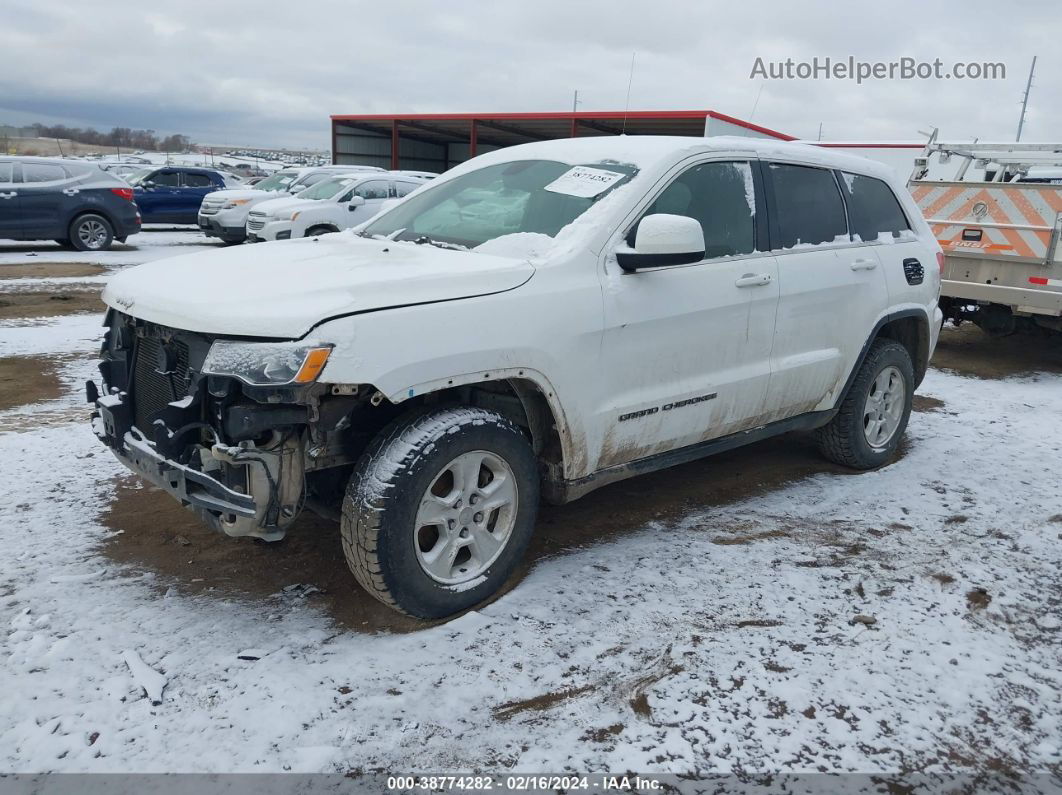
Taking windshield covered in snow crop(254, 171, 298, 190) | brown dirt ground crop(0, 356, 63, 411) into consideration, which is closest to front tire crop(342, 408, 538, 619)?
brown dirt ground crop(0, 356, 63, 411)

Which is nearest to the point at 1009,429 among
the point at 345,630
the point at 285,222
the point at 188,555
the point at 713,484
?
the point at 713,484

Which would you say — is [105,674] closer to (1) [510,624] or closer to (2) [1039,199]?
(1) [510,624]

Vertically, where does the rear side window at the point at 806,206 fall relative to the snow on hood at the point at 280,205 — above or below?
above

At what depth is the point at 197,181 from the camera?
69.2ft

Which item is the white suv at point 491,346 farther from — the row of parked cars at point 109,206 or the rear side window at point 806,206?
the row of parked cars at point 109,206

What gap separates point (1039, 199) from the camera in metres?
8.02

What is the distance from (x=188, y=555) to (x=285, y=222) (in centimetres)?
1130

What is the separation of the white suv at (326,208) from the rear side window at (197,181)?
264 inches

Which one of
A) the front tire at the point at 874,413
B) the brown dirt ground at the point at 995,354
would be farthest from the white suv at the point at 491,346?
the brown dirt ground at the point at 995,354

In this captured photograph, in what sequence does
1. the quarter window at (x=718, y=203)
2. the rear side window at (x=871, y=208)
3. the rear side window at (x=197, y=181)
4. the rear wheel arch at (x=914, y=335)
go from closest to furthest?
the quarter window at (x=718, y=203) → the rear side window at (x=871, y=208) → the rear wheel arch at (x=914, y=335) → the rear side window at (x=197, y=181)

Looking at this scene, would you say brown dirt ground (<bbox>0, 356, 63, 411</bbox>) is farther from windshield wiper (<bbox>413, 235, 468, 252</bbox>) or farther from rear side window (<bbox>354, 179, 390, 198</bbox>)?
rear side window (<bbox>354, 179, 390, 198</bbox>)

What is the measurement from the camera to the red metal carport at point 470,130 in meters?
24.2

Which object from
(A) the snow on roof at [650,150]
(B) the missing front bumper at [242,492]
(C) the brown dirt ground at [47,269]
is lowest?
(C) the brown dirt ground at [47,269]

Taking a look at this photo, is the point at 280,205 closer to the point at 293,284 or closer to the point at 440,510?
the point at 293,284
